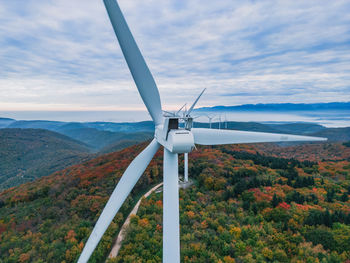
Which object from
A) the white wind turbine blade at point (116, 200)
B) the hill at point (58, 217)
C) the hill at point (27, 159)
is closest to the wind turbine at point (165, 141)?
the white wind turbine blade at point (116, 200)

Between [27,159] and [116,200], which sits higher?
[116,200]

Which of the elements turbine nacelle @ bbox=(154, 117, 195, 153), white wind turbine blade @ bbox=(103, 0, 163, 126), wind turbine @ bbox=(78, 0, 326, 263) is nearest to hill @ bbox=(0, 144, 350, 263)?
wind turbine @ bbox=(78, 0, 326, 263)

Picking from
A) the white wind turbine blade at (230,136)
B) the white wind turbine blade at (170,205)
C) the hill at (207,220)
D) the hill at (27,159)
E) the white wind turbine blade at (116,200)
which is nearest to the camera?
the white wind turbine blade at (116,200)

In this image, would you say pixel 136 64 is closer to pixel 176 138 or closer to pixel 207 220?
pixel 176 138

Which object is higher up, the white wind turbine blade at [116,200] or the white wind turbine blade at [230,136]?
the white wind turbine blade at [230,136]

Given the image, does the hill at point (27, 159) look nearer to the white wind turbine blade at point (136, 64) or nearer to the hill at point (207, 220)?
the hill at point (207, 220)

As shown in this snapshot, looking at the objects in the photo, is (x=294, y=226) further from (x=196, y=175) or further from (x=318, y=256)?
(x=196, y=175)

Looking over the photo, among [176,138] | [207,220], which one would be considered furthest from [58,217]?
[176,138]

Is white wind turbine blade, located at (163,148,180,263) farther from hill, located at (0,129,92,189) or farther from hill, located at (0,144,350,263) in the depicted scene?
hill, located at (0,129,92,189)
